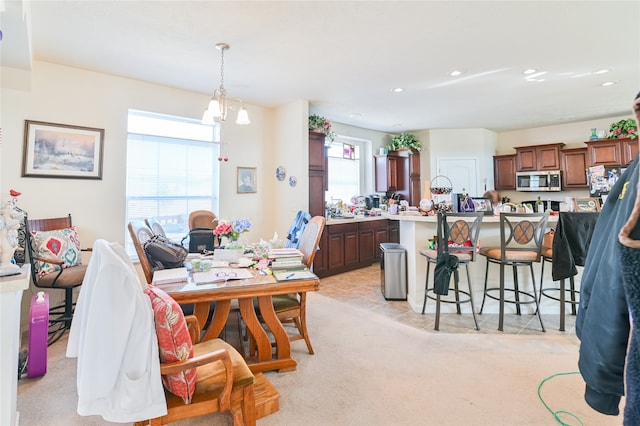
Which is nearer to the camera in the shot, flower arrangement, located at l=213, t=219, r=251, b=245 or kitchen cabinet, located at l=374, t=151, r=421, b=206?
flower arrangement, located at l=213, t=219, r=251, b=245

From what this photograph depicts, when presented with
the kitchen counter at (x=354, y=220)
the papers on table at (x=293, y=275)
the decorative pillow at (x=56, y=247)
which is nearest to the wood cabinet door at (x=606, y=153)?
the kitchen counter at (x=354, y=220)

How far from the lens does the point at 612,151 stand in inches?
213

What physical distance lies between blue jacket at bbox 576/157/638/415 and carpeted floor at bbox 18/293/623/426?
1.07m

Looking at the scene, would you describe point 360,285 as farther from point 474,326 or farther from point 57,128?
point 57,128

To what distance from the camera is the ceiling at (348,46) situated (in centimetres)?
242

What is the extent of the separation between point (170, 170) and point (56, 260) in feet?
5.60

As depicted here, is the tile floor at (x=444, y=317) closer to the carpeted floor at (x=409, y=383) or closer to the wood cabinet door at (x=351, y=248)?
the carpeted floor at (x=409, y=383)

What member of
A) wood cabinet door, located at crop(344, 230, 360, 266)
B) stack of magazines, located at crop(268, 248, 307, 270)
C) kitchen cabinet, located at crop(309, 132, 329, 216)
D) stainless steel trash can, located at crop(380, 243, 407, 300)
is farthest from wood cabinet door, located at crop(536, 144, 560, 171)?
stack of magazines, located at crop(268, 248, 307, 270)

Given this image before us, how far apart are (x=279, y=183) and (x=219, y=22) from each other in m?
2.74

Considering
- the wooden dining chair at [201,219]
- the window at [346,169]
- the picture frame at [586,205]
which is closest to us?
the picture frame at [586,205]

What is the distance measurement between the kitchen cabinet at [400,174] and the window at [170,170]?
3.73m

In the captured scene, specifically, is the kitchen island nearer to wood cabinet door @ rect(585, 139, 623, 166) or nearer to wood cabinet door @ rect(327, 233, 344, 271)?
wood cabinet door @ rect(327, 233, 344, 271)

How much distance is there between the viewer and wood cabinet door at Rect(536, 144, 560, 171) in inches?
241

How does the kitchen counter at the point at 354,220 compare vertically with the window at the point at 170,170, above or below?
below
